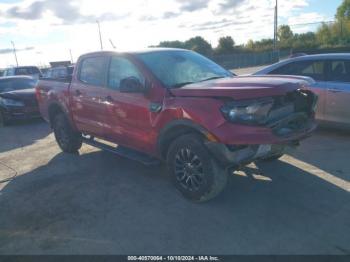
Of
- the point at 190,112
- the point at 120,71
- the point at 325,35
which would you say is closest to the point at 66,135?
the point at 120,71

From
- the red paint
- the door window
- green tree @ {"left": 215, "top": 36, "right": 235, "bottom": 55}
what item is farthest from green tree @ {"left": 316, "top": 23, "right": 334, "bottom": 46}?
the door window

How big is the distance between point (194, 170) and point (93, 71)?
2690mm

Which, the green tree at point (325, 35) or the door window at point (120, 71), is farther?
the green tree at point (325, 35)

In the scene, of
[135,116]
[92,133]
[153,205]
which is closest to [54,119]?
[92,133]

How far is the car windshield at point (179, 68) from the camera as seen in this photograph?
4.81 metres

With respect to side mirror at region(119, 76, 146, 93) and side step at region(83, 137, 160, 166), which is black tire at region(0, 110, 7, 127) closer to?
side step at region(83, 137, 160, 166)

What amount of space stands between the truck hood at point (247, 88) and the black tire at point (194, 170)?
54 cm

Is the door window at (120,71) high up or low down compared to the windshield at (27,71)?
up

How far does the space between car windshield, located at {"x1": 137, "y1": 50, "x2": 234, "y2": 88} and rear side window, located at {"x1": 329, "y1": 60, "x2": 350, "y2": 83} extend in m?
2.58

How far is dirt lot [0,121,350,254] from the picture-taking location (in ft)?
11.8

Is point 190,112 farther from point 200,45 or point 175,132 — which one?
point 200,45

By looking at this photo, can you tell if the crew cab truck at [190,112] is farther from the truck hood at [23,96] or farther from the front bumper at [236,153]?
the truck hood at [23,96]

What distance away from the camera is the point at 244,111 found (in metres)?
3.94

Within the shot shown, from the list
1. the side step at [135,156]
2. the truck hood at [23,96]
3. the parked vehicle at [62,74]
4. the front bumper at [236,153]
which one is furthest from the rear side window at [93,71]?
the truck hood at [23,96]
